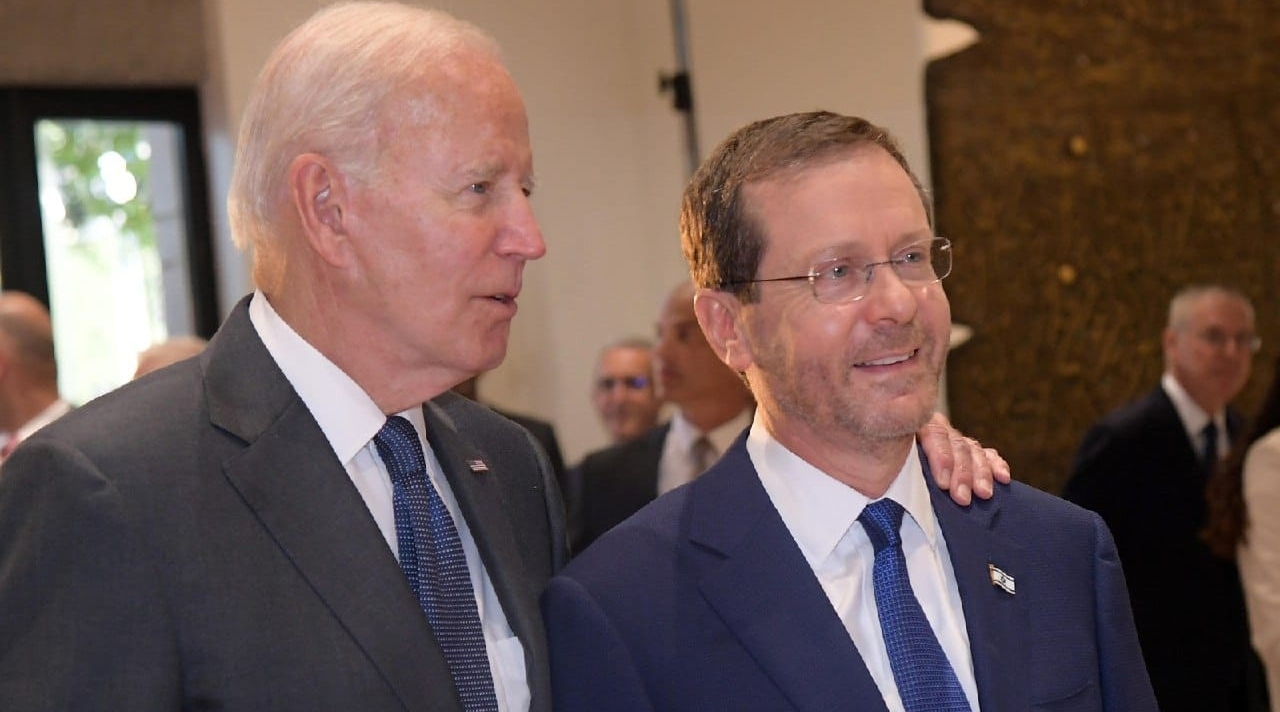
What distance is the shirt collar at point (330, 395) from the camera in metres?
1.86

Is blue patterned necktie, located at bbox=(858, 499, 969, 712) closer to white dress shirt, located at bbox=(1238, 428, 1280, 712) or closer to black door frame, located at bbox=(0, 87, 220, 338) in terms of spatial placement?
white dress shirt, located at bbox=(1238, 428, 1280, 712)

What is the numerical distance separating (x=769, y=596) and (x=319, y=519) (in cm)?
54

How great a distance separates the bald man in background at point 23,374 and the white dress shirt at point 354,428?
11.3 feet

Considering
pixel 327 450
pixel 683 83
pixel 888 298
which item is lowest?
pixel 327 450

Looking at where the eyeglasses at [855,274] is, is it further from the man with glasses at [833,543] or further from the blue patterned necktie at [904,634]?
the blue patterned necktie at [904,634]

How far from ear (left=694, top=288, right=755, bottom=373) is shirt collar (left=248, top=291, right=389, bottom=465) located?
47cm

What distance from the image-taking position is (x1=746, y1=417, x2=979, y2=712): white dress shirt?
77.2 inches

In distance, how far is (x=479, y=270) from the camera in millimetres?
1876

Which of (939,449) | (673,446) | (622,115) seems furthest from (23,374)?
(939,449)

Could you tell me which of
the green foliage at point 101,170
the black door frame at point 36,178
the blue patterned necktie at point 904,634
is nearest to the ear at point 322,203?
the blue patterned necktie at point 904,634

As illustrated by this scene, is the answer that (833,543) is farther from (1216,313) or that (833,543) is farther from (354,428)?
(1216,313)

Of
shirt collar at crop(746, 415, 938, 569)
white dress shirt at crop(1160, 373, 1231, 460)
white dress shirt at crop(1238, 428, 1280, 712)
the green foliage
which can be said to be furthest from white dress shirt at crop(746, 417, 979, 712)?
the green foliage

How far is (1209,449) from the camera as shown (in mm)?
5219

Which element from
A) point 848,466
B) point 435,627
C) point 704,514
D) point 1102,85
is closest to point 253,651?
point 435,627
